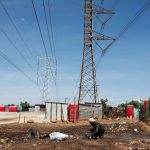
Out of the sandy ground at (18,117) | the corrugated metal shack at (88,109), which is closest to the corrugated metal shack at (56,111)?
the sandy ground at (18,117)

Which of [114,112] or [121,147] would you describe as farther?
[114,112]

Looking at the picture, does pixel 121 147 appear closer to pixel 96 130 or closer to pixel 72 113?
pixel 96 130

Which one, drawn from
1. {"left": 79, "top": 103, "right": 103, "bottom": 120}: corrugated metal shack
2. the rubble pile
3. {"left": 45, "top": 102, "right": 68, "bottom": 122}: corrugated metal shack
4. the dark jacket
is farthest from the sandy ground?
the dark jacket

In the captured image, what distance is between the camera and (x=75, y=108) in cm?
5269

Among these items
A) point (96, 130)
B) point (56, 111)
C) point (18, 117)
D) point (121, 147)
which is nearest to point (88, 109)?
point (56, 111)

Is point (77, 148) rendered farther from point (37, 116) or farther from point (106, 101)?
point (106, 101)

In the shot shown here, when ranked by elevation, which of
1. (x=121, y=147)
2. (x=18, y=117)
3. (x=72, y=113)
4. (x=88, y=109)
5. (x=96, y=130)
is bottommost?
(x=121, y=147)

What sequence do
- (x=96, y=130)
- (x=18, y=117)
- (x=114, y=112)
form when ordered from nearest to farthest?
(x=96, y=130)
(x=18, y=117)
(x=114, y=112)

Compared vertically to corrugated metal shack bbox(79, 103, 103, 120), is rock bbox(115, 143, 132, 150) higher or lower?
lower

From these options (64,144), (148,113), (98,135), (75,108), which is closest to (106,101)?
(148,113)

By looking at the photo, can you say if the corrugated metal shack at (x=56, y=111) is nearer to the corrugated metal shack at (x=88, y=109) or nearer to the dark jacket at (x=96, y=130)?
the corrugated metal shack at (x=88, y=109)

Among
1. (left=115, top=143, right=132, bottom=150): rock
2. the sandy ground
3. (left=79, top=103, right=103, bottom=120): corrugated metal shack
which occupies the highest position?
(left=79, top=103, right=103, bottom=120): corrugated metal shack

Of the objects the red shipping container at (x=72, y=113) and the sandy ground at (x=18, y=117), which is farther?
the red shipping container at (x=72, y=113)

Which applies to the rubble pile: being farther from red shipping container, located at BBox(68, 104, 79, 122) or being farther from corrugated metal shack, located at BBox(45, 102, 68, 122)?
corrugated metal shack, located at BBox(45, 102, 68, 122)
